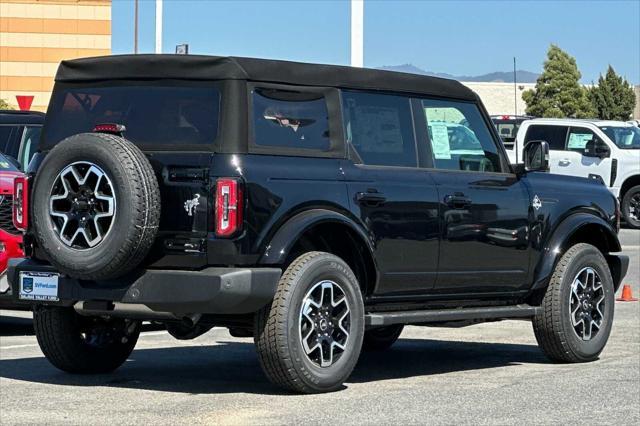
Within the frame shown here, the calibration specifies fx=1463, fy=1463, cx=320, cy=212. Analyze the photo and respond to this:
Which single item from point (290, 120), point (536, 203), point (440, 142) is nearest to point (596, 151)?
point (536, 203)

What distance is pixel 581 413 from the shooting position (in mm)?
8227

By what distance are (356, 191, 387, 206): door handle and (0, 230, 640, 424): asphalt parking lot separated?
3.92 ft

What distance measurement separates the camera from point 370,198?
937 cm

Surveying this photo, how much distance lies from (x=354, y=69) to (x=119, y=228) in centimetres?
208

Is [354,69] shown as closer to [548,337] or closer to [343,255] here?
[343,255]

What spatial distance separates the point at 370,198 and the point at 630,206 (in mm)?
21149

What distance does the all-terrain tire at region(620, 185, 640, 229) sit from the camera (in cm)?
2952

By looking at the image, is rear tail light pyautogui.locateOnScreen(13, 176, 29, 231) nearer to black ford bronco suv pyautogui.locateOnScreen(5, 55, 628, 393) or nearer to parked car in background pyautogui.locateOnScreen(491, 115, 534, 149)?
black ford bronco suv pyautogui.locateOnScreen(5, 55, 628, 393)

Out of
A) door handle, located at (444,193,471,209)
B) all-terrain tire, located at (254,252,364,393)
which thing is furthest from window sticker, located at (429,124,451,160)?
all-terrain tire, located at (254,252,364,393)

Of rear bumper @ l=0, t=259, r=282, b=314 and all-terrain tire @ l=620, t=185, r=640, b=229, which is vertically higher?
all-terrain tire @ l=620, t=185, r=640, b=229

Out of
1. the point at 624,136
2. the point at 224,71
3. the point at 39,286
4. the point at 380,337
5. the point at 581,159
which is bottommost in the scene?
the point at 380,337

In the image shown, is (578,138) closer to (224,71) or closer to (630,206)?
(630,206)

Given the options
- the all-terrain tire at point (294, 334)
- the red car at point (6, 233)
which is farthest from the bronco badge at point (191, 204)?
the red car at point (6, 233)

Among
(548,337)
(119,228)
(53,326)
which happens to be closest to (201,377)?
(53,326)
